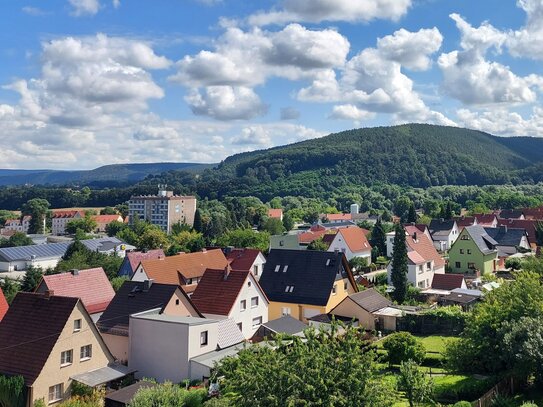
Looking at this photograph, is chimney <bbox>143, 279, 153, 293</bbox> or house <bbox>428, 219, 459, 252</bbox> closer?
chimney <bbox>143, 279, 153, 293</bbox>

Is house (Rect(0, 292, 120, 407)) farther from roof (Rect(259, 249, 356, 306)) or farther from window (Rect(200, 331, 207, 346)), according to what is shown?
roof (Rect(259, 249, 356, 306))

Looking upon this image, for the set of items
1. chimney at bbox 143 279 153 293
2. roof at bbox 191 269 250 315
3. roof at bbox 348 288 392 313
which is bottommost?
roof at bbox 348 288 392 313

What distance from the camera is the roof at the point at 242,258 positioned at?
5531 centimetres

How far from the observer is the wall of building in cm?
2606

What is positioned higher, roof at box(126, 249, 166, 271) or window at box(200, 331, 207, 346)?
roof at box(126, 249, 166, 271)

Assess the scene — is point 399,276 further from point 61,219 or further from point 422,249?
point 61,219

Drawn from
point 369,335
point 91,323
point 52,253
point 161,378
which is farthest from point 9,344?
point 52,253

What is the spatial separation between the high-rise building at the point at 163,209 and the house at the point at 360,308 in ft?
476

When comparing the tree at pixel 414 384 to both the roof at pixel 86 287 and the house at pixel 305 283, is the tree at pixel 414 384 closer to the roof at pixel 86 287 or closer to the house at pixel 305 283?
the house at pixel 305 283

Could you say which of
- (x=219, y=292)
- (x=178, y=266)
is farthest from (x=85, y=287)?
(x=219, y=292)

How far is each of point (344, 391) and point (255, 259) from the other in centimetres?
4062

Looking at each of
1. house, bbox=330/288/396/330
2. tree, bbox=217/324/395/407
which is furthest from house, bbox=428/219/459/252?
tree, bbox=217/324/395/407

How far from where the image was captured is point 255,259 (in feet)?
184

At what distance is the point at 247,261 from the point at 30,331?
97.8 feet
